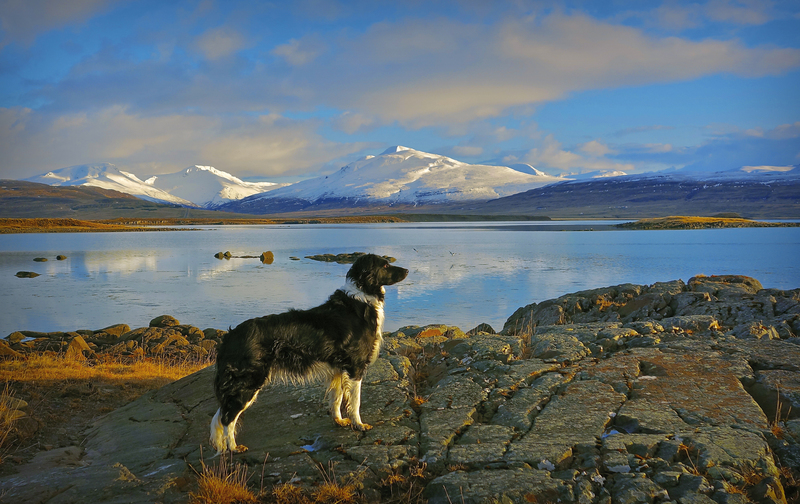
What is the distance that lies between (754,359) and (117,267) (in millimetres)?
39932

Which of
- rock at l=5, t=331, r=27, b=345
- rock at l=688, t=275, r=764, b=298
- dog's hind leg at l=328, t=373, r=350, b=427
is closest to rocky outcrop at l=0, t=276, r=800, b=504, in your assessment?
dog's hind leg at l=328, t=373, r=350, b=427

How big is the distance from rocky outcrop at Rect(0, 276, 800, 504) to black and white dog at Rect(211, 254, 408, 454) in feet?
1.31

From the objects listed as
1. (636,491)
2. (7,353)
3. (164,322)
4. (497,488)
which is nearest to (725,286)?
(636,491)

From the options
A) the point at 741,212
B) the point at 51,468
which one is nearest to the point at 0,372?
the point at 51,468

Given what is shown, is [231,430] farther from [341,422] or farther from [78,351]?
[78,351]

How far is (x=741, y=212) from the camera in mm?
184125

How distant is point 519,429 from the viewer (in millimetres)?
5551

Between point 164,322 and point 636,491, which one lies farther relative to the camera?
point 164,322

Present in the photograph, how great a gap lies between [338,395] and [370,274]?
1482 mm

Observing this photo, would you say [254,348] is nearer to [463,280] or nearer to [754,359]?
[754,359]

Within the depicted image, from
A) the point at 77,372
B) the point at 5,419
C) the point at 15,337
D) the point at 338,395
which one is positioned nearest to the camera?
the point at 338,395

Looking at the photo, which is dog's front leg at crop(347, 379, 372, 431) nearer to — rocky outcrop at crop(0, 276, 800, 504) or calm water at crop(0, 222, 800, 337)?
rocky outcrop at crop(0, 276, 800, 504)

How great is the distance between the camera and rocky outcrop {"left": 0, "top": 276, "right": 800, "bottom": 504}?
4.41m

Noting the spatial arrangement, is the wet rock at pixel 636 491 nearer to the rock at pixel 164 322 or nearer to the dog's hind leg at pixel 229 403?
the dog's hind leg at pixel 229 403
